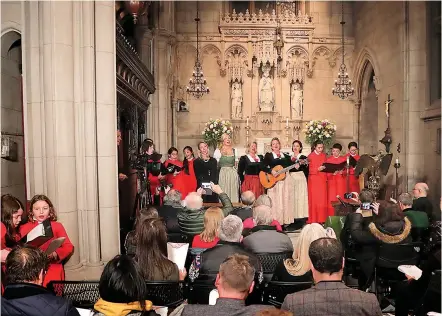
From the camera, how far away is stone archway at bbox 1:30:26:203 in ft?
18.8

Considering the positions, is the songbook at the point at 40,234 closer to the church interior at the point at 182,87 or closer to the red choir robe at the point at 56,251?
the red choir robe at the point at 56,251

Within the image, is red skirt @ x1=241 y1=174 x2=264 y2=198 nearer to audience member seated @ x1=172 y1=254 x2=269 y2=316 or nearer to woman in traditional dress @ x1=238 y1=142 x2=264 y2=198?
woman in traditional dress @ x1=238 y1=142 x2=264 y2=198

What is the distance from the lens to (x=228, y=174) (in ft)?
27.7

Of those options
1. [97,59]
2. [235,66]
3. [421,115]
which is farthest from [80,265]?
[235,66]

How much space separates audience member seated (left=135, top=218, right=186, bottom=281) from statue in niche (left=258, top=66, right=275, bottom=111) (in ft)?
34.6

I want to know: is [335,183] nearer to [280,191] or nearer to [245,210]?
[280,191]

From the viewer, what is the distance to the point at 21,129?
6.16 meters

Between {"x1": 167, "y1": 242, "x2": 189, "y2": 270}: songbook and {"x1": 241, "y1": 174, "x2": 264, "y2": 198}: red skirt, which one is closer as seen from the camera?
{"x1": 167, "y1": 242, "x2": 189, "y2": 270}: songbook

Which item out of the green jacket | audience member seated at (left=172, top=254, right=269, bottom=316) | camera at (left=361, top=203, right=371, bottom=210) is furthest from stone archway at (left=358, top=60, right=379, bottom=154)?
audience member seated at (left=172, top=254, right=269, bottom=316)

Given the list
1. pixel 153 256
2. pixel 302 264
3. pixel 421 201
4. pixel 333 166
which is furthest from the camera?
pixel 333 166

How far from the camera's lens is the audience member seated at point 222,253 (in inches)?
127

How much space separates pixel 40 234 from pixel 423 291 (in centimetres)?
323

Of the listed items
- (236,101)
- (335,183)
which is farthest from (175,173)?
(236,101)

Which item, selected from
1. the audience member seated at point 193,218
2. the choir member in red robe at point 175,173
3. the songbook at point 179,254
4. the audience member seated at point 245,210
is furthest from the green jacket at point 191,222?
the choir member in red robe at point 175,173
